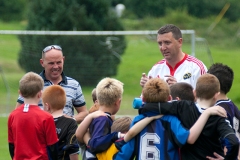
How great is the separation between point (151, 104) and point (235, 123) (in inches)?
35.3

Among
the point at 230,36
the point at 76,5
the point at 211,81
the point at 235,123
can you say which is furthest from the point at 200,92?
the point at 230,36

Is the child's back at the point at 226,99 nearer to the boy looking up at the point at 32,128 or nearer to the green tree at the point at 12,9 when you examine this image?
the boy looking up at the point at 32,128

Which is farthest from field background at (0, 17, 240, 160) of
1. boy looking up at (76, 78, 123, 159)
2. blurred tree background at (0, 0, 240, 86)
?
boy looking up at (76, 78, 123, 159)

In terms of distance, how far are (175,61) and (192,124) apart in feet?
5.55

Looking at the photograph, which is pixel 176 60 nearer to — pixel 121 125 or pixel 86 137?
pixel 121 125

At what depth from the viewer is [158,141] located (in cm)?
529

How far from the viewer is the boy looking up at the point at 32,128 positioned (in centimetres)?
587

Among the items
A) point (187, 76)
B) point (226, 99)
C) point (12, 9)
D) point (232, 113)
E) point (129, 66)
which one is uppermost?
point (12, 9)

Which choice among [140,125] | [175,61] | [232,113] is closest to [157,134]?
[140,125]

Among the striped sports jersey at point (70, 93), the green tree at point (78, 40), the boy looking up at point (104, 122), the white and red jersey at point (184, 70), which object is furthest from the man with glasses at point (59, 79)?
the green tree at point (78, 40)

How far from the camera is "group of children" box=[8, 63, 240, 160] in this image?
5.15m

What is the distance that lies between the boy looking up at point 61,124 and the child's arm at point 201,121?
4.82ft

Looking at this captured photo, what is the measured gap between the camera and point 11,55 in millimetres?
22234

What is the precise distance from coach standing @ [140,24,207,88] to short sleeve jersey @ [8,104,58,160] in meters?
1.39
